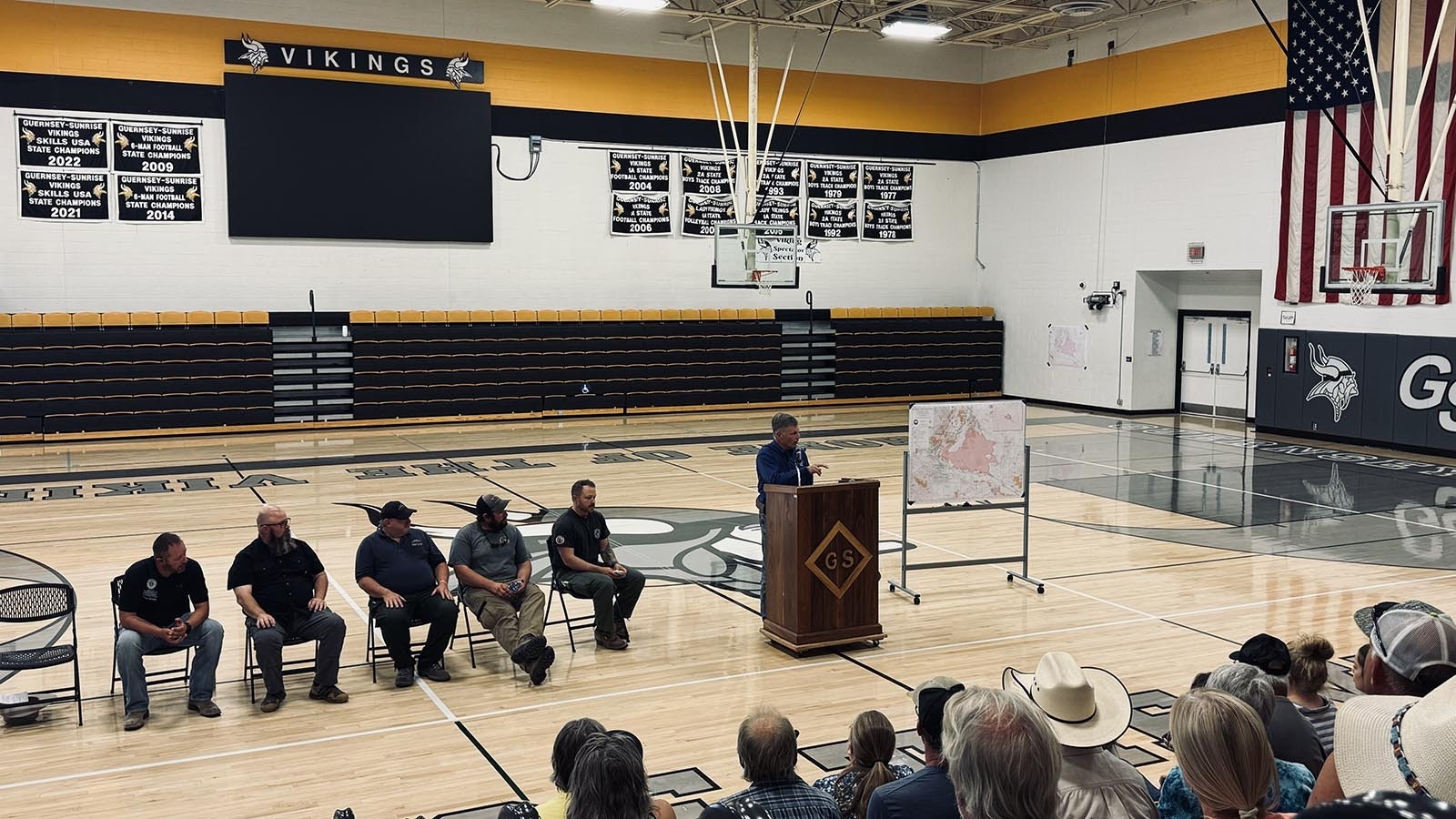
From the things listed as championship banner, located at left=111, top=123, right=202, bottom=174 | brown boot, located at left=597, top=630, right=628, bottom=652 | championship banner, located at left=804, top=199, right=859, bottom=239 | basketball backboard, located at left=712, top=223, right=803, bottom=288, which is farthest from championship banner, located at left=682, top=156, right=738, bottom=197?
brown boot, located at left=597, top=630, right=628, bottom=652

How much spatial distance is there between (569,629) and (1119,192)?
60.8 ft

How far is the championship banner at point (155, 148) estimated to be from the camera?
19844mm

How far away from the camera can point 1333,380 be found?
1978 centimetres

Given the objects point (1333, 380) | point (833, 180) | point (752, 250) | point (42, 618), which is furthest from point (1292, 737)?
point (833, 180)

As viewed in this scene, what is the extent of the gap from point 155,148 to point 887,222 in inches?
573

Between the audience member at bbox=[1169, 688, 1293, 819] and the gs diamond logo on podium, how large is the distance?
522 cm

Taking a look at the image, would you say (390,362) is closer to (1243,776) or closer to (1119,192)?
(1119,192)

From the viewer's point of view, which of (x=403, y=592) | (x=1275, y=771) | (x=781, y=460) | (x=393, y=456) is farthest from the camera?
(x=393, y=456)

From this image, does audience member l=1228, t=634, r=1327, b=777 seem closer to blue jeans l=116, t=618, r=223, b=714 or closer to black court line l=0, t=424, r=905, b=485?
blue jeans l=116, t=618, r=223, b=714

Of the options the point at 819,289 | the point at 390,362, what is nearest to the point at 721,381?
the point at 819,289

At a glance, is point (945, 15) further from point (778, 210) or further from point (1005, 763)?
point (1005, 763)

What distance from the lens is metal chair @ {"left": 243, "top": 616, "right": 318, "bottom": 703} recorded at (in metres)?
7.57

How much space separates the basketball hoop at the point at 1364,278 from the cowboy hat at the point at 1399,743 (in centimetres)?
1634

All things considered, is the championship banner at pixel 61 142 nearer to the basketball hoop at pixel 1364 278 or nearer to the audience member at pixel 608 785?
the basketball hoop at pixel 1364 278
